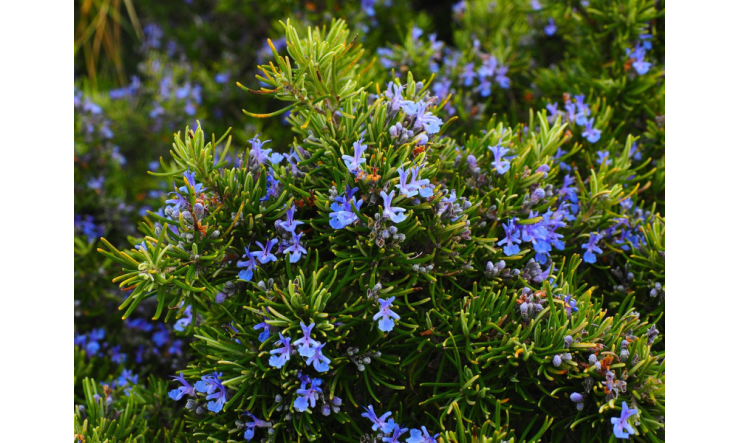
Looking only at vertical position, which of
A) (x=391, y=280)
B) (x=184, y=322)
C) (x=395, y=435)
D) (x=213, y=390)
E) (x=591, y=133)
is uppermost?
(x=591, y=133)

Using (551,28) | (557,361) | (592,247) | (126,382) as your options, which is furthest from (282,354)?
(551,28)

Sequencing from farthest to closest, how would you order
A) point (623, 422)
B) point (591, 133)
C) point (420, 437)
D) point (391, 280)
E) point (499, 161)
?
point (591, 133) → point (499, 161) → point (391, 280) → point (420, 437) → point (623, 422)

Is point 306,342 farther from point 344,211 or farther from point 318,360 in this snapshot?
point 344,211

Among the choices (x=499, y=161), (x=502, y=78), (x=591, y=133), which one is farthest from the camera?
(x=502, y=78)

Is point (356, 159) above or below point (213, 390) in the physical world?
above

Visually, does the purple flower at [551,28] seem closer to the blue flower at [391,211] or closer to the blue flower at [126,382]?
the blue flower at [391,211]

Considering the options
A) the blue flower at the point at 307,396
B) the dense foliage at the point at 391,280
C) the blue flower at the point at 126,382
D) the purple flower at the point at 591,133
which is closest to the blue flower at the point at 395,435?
the dense foliage at the point at 391,280
